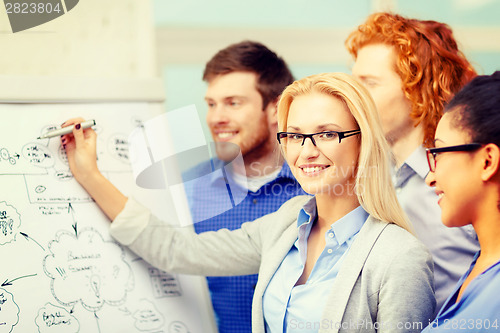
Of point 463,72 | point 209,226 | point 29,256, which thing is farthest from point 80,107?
point 463,72

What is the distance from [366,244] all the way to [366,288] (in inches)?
4.4

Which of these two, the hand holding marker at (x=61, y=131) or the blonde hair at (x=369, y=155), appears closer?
the blonde hair at (x=369, y=155)

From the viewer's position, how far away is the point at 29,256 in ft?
5.24

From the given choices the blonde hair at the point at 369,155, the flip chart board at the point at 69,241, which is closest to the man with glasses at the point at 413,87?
the blonde hair at the point at 369,155

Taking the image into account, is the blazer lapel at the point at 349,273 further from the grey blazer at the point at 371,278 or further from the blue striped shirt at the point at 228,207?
the blue striped shirt at the point at 228,207

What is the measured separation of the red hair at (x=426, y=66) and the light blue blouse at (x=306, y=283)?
0.51 m

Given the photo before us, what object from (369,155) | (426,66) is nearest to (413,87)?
(426,66)

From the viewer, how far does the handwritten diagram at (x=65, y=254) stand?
158 centimetres

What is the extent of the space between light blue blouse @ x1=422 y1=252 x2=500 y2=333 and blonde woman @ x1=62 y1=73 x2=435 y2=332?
142 millimetres

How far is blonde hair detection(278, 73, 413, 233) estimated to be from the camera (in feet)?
4.75

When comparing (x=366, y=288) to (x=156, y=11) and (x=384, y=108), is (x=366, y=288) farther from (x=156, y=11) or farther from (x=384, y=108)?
(x=156, y=11)

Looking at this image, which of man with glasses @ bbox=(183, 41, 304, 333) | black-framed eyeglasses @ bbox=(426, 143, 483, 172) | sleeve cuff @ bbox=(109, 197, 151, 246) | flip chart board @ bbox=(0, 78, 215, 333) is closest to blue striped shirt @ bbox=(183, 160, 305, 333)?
man with glasses @ bbox=(183, 41, 304, 333)

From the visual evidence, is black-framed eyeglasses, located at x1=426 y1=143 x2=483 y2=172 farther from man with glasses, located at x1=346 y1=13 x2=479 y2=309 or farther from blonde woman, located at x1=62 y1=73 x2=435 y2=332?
man with glasses, located at x1=346 y1=13 x2=479 y2=309

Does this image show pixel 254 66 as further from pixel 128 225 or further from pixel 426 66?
pixel 128 225
